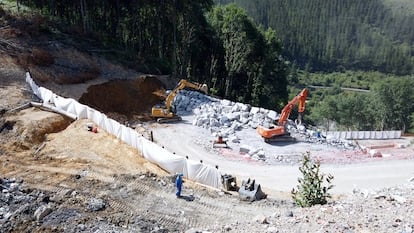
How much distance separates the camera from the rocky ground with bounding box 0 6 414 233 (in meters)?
9.69

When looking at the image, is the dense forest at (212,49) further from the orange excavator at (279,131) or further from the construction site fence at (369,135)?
the orange excavator at (279,131)

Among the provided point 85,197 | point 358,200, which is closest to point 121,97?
point 85,197

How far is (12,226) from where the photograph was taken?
443 inches

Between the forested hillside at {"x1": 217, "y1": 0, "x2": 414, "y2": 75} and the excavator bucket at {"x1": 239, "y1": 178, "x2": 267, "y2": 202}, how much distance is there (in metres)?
132

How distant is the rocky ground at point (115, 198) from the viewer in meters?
9.69

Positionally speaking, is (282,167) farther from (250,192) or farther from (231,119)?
(231,119)

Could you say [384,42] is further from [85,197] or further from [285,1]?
[85,197]

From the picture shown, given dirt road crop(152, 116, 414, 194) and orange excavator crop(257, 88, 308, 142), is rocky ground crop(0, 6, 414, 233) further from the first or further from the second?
orange excavator crop(257, 88, 308, 142)

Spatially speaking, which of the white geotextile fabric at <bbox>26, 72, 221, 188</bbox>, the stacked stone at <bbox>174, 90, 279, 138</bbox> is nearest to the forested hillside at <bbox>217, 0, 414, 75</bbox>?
the stacked stone at <bbox>174, 90, 279, 138</bbox>

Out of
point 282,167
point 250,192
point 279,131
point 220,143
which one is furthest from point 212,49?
point 250,192

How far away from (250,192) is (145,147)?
5352mm

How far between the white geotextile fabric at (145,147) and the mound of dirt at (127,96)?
12.7ft

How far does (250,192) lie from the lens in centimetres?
1452

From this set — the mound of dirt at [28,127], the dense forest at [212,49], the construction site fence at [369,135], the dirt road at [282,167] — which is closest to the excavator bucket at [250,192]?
the dirt road at [282,167]
